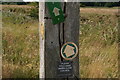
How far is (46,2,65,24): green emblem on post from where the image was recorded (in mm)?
1362

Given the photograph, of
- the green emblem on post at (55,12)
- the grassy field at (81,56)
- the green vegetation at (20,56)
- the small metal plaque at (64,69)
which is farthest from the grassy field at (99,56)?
the green emblem on post at (55,12)

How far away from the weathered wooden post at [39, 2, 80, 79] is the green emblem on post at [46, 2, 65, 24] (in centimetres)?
2

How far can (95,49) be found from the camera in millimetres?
3682

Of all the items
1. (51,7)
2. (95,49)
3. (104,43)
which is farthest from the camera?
(104,43)

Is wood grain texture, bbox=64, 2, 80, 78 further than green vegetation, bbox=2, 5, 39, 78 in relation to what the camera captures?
No

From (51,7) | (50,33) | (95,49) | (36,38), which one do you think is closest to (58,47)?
(50,33)

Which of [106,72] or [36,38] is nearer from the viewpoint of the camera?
[106,72]

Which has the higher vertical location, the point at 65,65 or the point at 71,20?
the point at 71,20

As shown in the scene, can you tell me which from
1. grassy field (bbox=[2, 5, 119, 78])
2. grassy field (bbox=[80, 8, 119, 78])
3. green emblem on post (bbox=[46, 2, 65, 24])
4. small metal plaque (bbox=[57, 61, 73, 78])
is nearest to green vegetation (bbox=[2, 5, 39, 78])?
grassy field (bbox=[2, 5, 119, 78])

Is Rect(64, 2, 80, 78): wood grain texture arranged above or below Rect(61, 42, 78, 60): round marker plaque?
above

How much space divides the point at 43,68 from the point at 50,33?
0.76ft

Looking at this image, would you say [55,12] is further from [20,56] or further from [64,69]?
[20,56]

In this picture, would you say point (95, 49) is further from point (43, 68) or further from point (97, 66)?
point (43, 68)

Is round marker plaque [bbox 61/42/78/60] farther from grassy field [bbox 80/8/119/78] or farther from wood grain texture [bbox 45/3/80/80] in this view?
grassy field [bbox 80/8/119/78]
